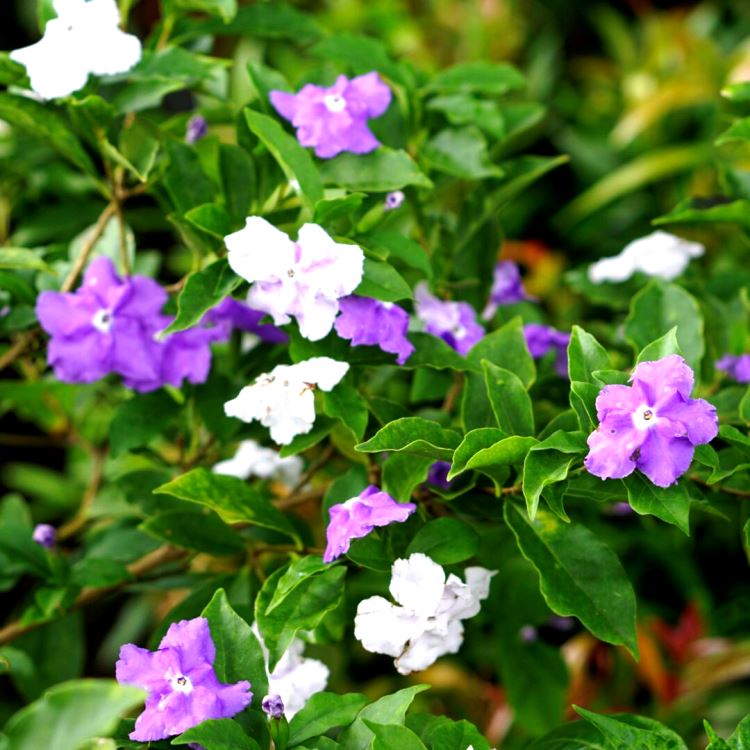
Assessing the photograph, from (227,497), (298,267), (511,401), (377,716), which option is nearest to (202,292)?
(298,267)

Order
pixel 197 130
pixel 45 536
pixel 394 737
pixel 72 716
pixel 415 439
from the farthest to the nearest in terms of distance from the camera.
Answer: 1. pixel 197 130
2. pixel 45 536
3. pixel 415 439
4. pixel 394 737
5. pixel 72 716

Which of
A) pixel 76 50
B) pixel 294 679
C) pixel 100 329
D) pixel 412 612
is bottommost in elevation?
pixel 294 679

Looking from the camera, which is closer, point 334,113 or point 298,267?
point 298,267

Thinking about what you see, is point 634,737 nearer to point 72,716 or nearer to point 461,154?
point 72,716

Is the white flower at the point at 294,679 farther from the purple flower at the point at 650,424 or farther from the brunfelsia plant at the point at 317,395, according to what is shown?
the purple flower at the point at 650,424

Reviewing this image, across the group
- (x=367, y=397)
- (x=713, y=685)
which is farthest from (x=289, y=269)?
(x=713, y=685)

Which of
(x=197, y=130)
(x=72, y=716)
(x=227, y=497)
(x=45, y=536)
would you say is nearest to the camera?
(x=72, y=716)

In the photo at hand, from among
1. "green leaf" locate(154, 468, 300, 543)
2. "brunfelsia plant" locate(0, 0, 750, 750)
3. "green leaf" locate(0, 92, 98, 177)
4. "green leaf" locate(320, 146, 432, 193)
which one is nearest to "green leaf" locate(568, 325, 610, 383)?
"brunfelsia plant" locate(0, 0, 750, 750)

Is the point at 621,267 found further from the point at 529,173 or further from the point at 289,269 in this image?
the point at 289,269
